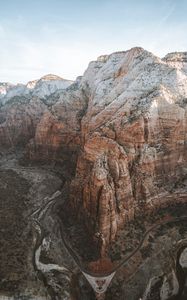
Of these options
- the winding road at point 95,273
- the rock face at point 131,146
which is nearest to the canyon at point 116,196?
the rock face at point 131,146

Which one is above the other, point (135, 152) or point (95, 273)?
point (135, 152)

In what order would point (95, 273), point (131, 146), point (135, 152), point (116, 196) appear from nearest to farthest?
point (95, 273)
point (116, 196)
point (135, 152)
point (131, 146)

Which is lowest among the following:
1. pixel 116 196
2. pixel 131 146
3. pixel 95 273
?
pixel 95 273

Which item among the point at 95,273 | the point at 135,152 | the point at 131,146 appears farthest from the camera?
the point at 131,146

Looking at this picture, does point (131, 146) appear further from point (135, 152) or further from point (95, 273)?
point (95, 273)

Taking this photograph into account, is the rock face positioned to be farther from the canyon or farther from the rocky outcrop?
the canyon

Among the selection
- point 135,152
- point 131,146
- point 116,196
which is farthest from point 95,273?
point 131,146

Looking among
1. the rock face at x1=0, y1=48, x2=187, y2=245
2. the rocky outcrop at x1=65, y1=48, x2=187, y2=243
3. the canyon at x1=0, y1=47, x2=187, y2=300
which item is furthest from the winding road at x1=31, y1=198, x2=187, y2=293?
the rocky outcrop at x1=65, y1=48, x2=187, y2=243
